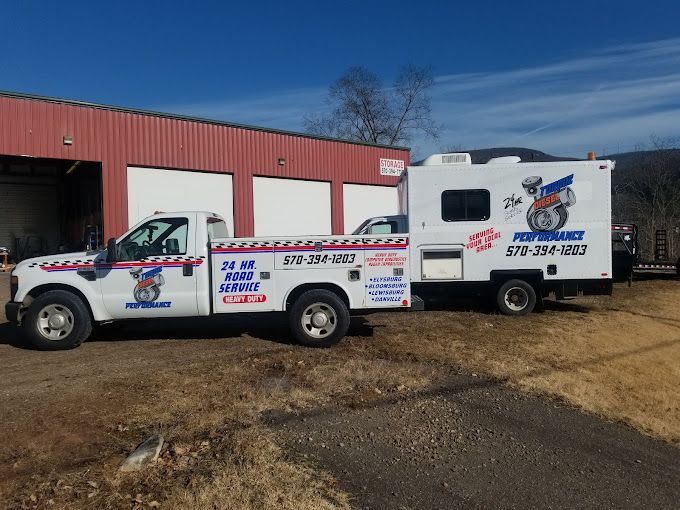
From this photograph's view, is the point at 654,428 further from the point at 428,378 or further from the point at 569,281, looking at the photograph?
the point at 569,281

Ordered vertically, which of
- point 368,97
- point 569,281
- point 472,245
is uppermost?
point 368,97

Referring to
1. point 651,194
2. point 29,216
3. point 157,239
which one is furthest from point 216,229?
point 651,194

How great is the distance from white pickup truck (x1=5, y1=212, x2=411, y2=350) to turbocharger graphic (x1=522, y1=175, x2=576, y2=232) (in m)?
3.85

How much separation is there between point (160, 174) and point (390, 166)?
11.5 meters

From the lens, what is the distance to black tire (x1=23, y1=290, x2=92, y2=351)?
7773 mm

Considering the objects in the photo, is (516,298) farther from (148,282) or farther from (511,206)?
(148,282)

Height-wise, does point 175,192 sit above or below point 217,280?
above

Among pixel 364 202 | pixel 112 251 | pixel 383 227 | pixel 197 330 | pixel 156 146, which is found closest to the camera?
pixel 112 251

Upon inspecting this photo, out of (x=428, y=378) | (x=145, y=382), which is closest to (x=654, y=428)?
(x=428, y=378)

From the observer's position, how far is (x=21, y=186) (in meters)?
27.0

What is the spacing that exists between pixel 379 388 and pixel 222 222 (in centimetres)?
432

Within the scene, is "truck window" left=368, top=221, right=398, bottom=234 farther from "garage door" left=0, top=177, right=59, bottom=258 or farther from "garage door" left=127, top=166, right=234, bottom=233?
"garage door" left=0, top=177, right=59, bottom=258

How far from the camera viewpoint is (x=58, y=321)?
783 centimetres

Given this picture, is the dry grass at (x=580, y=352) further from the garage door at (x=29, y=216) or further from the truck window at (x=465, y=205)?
the garage door at (x=29, y=216)
